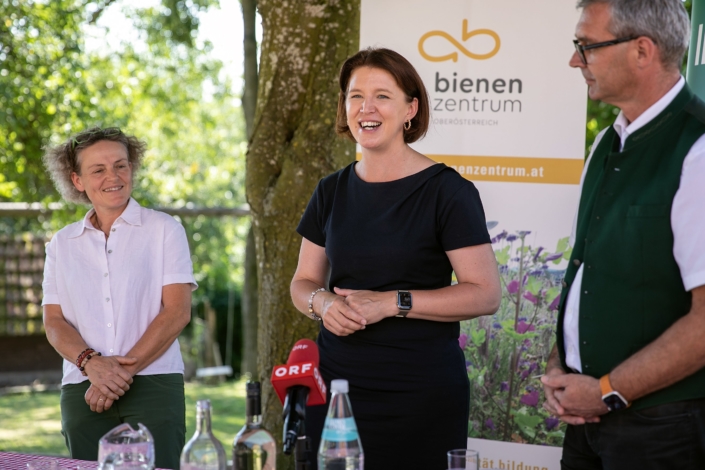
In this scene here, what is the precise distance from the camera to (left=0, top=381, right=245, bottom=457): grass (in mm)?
5961

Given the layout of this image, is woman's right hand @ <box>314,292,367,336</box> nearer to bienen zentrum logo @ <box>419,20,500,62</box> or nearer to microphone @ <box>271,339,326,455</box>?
microphone @ <box>271,339,326,455</box>

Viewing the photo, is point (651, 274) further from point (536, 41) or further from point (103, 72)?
point (103, 72)

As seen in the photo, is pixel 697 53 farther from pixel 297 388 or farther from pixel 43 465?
pixel 43 465

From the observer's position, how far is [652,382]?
1.87 m

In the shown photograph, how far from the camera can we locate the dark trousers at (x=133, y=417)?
9.53 ft

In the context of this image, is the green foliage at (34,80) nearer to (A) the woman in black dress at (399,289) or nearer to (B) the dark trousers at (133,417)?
(B) the dark trousers at (133,417)

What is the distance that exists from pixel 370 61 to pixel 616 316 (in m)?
1.12

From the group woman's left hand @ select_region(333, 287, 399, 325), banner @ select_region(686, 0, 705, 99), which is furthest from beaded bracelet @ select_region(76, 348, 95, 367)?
banner @ select_region(686, 0, 705, 99)

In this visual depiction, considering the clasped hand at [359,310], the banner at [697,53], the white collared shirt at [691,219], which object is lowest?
the clasped hand at [359,310]

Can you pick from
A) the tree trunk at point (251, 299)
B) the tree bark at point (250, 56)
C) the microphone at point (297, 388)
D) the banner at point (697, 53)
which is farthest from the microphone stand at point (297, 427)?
the tree trunk at point (251, 299)

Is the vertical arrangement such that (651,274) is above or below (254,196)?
below

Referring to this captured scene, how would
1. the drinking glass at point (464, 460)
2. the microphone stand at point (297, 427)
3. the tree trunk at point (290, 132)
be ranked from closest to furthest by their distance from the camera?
the microphone stand at point (297, 427) < the drinking glass at point (464, 460) < the tree trunk at point (290, 132)

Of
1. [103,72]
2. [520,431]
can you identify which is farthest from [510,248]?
[103,72]

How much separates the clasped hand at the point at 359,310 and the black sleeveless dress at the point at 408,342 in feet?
0.33
